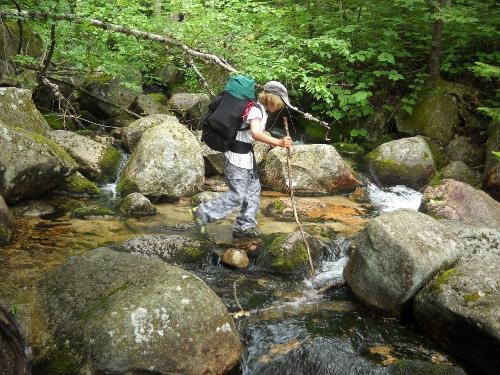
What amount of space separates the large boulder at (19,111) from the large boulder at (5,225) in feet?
8.26

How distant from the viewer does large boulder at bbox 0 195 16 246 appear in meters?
5.57

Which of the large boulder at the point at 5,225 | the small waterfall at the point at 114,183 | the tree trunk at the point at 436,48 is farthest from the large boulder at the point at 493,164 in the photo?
the large boulder at the point at 5,225

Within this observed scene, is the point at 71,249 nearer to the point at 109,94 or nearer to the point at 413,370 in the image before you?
the point at 413,370

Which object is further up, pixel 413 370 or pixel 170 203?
pixel 413 370

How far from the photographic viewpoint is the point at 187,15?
32.7 ft

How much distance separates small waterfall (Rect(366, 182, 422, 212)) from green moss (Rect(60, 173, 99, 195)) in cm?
567

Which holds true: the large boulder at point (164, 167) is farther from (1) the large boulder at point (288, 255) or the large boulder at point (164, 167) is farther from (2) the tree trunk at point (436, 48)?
(2) the tree trunk at point (436, 48)

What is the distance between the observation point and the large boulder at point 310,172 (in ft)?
30.6

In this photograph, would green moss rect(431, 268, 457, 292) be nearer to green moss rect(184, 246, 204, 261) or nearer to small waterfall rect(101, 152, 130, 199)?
green moss rect(184, 246, 204, 261)

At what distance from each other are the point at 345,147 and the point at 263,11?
466 cm

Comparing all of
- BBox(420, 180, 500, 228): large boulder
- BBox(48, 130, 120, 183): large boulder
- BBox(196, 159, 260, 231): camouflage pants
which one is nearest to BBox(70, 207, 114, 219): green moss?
BBox(196, 159, 260, 231): camouflage pants

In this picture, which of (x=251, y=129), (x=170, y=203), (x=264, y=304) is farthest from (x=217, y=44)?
(x=264, y=304)

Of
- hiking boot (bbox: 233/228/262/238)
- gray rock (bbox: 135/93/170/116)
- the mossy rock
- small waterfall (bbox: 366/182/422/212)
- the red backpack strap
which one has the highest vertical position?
the red backpack strap

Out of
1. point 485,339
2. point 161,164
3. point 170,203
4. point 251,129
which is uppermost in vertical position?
point 251,129
